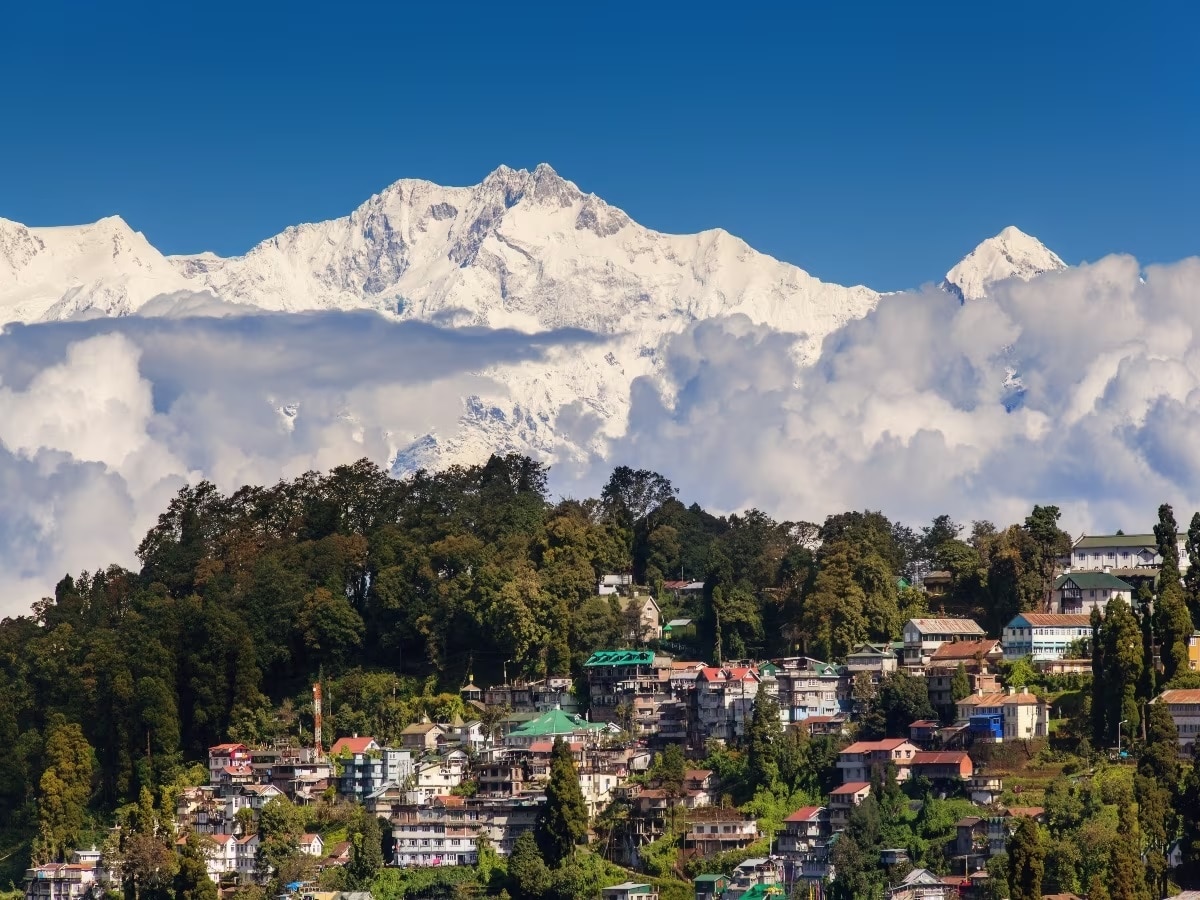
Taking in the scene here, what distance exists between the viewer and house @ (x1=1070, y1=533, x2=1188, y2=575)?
9831 centimetres

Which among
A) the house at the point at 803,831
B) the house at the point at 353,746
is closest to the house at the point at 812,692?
the house at the point at 803,831

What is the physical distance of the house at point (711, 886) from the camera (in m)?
77.7

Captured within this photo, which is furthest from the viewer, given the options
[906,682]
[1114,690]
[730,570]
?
[730,570]

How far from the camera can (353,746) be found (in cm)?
9062

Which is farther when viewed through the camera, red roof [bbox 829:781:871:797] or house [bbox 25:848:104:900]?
house [bbox 25:848:104:900]

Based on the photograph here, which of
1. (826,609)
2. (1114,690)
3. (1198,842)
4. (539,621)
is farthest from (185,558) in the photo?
(1198,842)

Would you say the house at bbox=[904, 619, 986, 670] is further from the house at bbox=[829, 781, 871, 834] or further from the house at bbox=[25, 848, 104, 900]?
the house at bbox=[25, 848, 104, 900]

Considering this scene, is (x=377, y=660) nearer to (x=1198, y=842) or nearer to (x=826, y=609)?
(x=826, y=609)

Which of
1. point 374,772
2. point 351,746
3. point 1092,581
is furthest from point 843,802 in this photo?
point 351,746

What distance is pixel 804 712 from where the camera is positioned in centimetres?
8706

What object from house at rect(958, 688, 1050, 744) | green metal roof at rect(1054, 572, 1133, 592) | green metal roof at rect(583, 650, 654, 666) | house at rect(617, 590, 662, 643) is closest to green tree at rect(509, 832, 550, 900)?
green metal roof at rect(583, 650, 654, 666)

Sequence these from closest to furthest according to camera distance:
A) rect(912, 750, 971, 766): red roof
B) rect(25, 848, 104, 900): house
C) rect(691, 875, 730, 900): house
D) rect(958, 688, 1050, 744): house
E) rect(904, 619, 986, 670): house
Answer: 1. rect(691, 875, 730, 900): house
2. rect(912, 750, 971, 766): red roof
3. rect(958, 688, 1050, 744): house
4. rect(25, 848, 104, 900): house
5. rect(904, 619, 986, 670): house

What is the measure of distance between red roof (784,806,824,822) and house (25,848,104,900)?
25.7 m

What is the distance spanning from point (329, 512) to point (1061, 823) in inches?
1839
